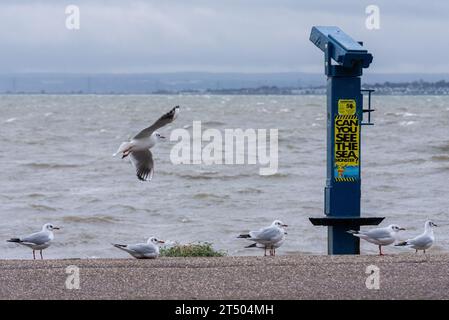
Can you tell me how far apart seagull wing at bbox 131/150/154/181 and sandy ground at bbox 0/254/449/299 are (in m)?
1.22

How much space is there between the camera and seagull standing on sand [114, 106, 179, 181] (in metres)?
11.4

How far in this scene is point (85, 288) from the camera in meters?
10.0

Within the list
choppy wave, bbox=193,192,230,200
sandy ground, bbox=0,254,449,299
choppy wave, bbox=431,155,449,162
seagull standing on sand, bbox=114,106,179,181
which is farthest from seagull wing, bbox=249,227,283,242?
choppy wave, bbox=431,155,449,162

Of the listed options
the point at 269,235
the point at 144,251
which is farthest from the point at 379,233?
the point at 144,251

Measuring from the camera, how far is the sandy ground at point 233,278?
9.73 meters

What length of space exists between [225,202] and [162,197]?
5.88 feet

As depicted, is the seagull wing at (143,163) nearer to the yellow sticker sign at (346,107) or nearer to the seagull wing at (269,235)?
the seagull wing at (269,235)

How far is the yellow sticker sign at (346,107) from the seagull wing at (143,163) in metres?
2.14

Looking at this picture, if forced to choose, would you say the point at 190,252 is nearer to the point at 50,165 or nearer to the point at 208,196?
the point at 208,196

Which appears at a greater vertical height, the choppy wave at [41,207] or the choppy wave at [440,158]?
the choppy wave at [440,158]

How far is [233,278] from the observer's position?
10.5 metres

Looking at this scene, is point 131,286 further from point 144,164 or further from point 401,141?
point 401,141

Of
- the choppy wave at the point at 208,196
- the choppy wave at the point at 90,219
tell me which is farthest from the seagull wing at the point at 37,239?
the choppy wave at the point at 208,196
